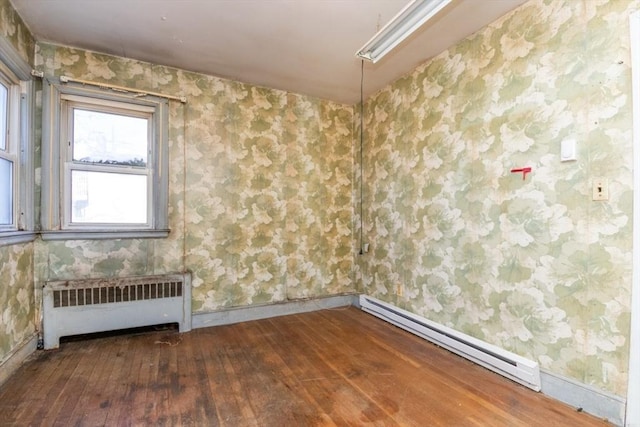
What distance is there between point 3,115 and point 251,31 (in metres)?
1.95

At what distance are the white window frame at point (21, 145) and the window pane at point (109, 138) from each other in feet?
1.09

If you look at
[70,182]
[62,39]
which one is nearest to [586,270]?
[70,182]

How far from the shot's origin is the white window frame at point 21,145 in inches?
88.4

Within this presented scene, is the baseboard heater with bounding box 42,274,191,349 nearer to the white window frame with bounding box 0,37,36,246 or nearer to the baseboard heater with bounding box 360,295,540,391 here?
the white window frame with bounding box 0,37,36,246

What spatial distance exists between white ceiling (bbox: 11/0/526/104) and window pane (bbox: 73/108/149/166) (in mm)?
589

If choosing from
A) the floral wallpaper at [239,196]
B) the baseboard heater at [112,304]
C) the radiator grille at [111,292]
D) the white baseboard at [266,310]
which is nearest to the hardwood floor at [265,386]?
the baseboard heater at [112,304]

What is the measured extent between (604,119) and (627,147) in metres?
0.20

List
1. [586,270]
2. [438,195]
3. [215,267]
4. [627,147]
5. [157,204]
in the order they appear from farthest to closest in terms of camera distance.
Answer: [215,267] → [157,204] → [438,195] → [586,270] → [627,147]

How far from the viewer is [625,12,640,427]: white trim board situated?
5.15 ft

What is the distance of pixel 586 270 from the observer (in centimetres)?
178

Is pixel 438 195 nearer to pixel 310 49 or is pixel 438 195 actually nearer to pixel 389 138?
pixel 389 138

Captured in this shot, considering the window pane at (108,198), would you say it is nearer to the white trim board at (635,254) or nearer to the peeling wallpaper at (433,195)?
the peeling wallpaper at (433,195)

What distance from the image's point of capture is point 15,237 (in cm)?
215

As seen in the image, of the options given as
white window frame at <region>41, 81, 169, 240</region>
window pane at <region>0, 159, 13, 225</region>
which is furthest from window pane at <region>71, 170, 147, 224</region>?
window pane at <region>0, 159, 13, 225</region>
